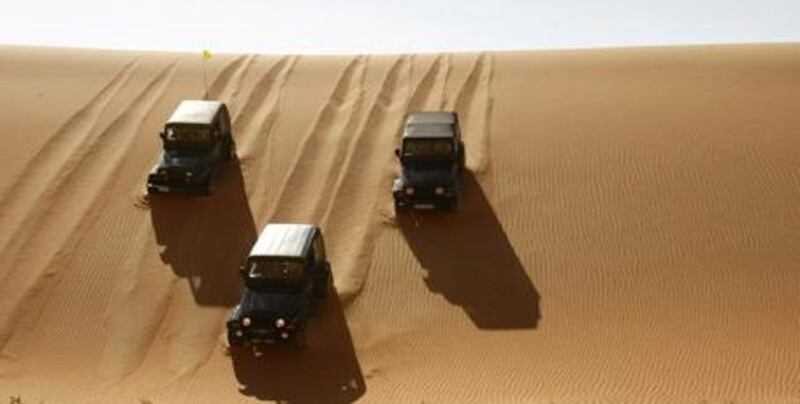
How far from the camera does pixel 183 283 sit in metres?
18.9

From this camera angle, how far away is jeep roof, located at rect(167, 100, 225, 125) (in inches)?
862

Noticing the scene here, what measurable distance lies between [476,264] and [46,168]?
1220cm

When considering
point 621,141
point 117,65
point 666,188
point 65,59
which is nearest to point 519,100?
point 621,141

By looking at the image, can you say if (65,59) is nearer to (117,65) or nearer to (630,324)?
(117,65)

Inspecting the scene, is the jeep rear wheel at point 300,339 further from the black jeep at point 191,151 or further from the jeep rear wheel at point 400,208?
the black jeep at point 191,151

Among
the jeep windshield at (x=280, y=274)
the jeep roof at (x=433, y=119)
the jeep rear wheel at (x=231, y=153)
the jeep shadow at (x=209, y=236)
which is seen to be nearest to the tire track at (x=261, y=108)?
the jeep rear wheel at (x=231, y=153)

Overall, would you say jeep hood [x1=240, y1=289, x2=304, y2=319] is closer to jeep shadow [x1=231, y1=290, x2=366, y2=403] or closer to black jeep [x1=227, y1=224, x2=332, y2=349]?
black jeep [x1=227, y1=224, x2=332, y2=349]

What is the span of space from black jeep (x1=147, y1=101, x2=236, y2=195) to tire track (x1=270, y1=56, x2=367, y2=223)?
1887 mm

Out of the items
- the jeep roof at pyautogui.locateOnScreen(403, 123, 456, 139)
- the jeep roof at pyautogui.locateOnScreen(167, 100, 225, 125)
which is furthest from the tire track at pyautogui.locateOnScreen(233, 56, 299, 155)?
the jeep roof at pyautogui.locateOnScreen(403, 123, 456, 139)

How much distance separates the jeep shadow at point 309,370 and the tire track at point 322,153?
16.1 ft

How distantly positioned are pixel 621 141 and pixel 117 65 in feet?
59.7

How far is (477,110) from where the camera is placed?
27375 millimetres

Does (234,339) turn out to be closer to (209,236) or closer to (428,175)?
(209,236)

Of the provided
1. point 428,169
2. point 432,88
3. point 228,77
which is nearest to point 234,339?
point 428,169
